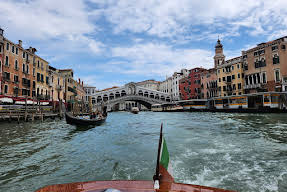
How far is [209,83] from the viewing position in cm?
3322

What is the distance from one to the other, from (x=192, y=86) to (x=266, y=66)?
54.0ft

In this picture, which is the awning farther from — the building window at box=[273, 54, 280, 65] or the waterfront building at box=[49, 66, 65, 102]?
the building window at box=[273, 54, 280, 65]

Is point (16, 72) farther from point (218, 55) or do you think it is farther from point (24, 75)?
point (218, 55)

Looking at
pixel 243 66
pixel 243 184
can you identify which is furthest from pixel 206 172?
pixel 243 66

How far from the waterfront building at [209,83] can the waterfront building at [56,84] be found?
87.7ft

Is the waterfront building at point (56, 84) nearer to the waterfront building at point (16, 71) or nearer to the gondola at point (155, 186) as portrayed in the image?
the waterfront building at point (16, 71)

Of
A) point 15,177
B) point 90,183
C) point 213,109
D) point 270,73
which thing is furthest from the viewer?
point 213,109

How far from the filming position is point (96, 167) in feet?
12.3

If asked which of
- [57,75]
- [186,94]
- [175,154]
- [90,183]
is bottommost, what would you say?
[175,154]

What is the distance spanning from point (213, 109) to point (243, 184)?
81.7 feet

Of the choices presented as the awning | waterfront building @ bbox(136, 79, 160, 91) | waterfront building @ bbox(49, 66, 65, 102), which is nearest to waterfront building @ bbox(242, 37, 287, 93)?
waterfront building @ bbox(49, 66, 65, 102)

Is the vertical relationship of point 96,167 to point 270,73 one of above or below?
below

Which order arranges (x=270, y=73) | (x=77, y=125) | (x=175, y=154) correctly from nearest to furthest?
(x=175, y=154) < (x=77, y=125) < (x=270, y=73)

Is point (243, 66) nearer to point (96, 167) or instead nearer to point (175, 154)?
point (175, 154)
